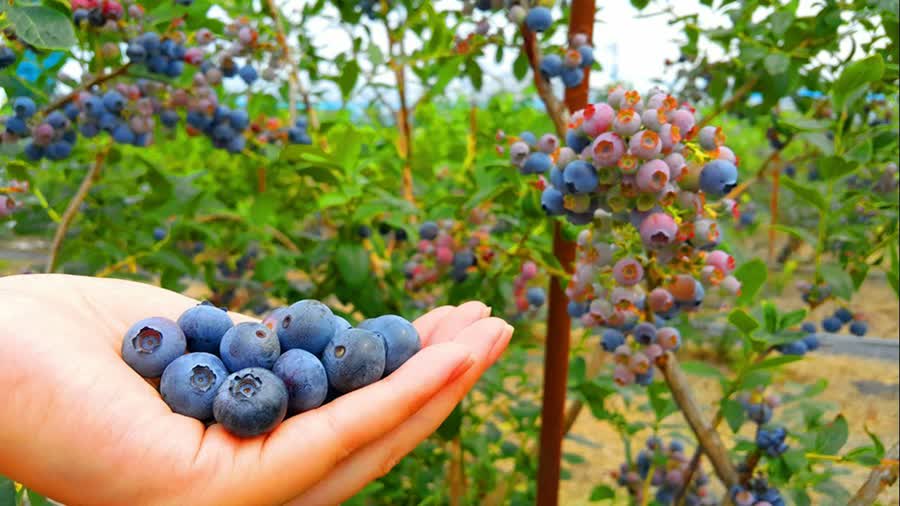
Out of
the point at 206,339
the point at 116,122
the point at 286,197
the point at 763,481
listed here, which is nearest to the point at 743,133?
the point at 286,197

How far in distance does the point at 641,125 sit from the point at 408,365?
47 centimetres

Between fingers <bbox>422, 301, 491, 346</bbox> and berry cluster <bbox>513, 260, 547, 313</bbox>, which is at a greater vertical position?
fingers <bbox>422, 301, 491, 346</bbox>

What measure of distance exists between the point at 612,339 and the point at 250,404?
0.71 m

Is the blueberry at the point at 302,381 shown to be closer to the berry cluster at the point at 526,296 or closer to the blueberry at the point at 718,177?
the blueberry at the point at 718,177

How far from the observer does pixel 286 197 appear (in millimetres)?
2332

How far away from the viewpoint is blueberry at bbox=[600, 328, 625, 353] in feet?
3.97

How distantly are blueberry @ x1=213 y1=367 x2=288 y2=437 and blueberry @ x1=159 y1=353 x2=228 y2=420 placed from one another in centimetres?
2

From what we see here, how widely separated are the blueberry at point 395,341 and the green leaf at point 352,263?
Result: 2.65 feet

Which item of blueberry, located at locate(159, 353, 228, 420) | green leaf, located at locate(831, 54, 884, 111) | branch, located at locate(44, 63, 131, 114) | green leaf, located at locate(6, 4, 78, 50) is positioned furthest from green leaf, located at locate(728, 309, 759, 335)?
branch, located at locate(44, 63, 131, 114)

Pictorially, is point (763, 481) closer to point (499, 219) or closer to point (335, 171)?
point (499, 219)

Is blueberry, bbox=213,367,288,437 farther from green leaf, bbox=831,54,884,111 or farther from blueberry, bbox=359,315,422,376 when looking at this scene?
green leaf, bbox=831,54,884,111

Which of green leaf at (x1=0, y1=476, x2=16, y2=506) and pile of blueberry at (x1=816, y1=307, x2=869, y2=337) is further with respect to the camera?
pile of blueberry at (x1=816, y1=307, x2=869, y2=337)

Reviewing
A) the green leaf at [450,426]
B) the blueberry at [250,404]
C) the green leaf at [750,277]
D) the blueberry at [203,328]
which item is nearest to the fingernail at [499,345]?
the blueberry at [250,404]

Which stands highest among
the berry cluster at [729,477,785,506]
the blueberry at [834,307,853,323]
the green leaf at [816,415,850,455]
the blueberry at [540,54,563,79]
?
the blueberry at [540,54,563,79]
